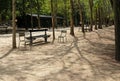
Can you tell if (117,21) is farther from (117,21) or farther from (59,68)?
(59,68)

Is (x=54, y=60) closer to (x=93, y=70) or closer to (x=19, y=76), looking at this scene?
(x=93, y=70)

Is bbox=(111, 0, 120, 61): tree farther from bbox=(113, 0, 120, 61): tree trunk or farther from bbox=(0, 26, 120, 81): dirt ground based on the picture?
bbox=(0, 26, 120, 81): dirt ground

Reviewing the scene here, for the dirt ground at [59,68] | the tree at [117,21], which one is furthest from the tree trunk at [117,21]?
the dirt ground at [59,68]

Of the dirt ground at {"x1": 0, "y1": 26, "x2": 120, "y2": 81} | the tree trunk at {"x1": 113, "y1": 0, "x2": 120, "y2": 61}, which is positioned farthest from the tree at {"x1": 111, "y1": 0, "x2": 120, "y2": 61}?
the dirt ground at {"x1": 0, "y1": 26, "x2": 120, "y2": 81}

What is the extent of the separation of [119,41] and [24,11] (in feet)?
136

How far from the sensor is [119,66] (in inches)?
473

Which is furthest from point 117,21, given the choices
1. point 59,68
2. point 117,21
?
point 59,68

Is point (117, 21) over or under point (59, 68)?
over

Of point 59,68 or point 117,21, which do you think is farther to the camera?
point 117,21

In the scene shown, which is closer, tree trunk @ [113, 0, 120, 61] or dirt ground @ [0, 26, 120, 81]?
dirt ground @ [0, 26, 120, 81]

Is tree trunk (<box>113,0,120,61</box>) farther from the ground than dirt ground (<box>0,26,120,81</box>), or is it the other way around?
tree trunk (<box>113,0,120,61</box>)

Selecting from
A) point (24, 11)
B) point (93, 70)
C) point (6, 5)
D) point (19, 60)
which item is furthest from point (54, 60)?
point (24, 11)

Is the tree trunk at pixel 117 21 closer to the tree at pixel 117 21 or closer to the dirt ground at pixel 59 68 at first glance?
the tree at pixel 117 21

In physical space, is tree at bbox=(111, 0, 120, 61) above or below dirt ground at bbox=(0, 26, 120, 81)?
above
